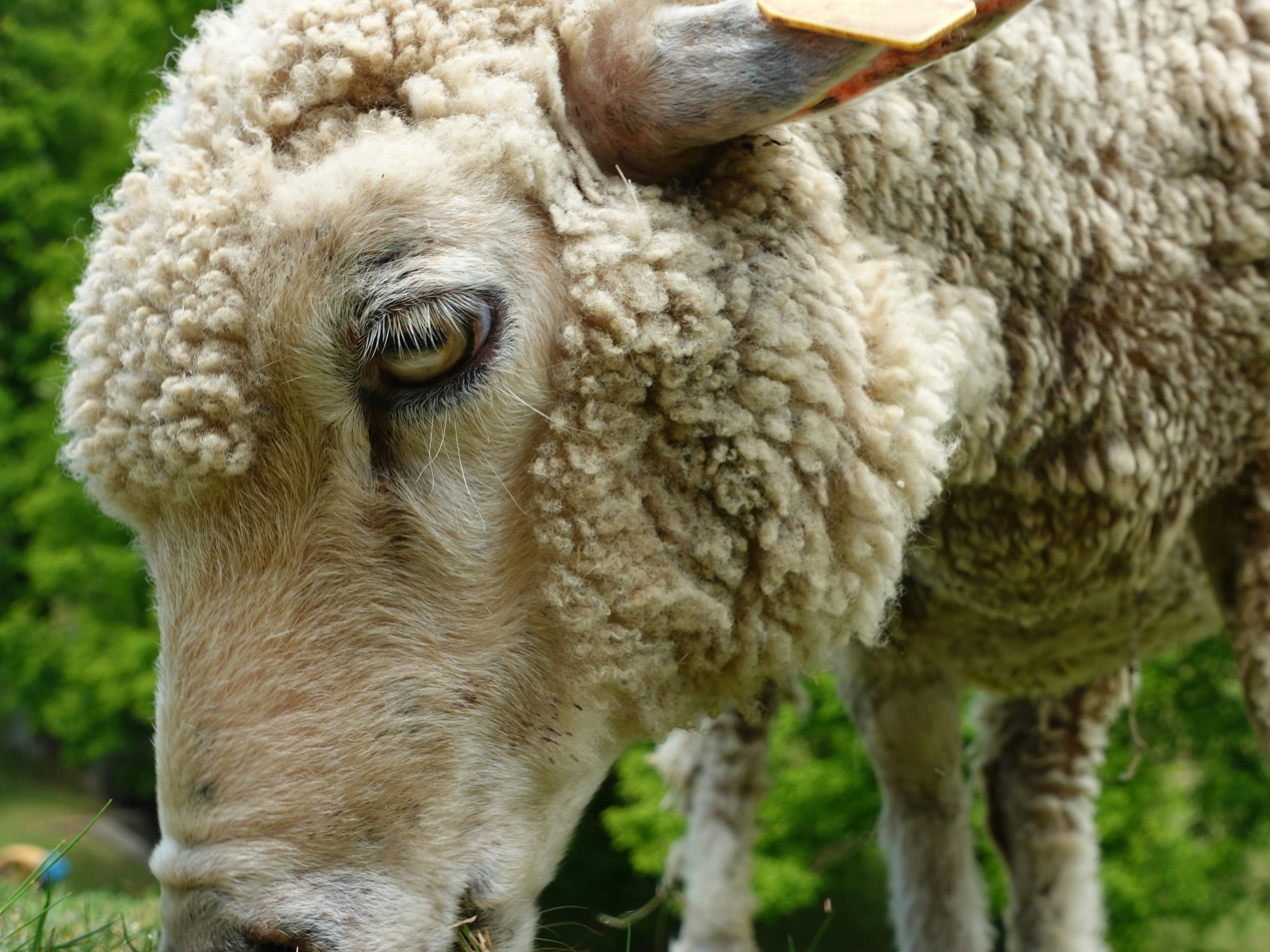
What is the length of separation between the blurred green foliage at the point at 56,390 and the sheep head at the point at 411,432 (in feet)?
35.5

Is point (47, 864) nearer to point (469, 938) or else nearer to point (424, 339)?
point (469, 938)

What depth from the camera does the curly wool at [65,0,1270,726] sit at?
69.9 inches

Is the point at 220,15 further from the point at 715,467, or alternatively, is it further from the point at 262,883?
the point at 262,883

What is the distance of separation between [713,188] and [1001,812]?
9.99 ft

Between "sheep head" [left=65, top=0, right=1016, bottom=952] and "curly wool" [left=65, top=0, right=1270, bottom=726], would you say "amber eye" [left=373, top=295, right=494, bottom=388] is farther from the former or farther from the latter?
"curly wool" [left=65, top=0, right=1270, bottom=726]

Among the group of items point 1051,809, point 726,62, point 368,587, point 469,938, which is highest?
point 726,62

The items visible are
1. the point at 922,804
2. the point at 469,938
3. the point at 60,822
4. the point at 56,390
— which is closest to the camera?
the point at 469,938

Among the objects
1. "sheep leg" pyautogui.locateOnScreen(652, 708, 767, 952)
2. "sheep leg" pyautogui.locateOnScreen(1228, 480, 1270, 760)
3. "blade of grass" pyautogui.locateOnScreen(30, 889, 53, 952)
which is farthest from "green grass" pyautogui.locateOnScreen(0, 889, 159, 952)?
"sheep leg" pyautogui.locateOnScreen(1228, 480, 1270, 760)

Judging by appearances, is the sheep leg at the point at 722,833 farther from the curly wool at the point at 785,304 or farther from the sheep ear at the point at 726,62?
the sheep ear at the point at 726,62

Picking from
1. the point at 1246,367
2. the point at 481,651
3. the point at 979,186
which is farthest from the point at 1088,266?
the point at 481,651

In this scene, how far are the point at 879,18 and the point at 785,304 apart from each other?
47 cm

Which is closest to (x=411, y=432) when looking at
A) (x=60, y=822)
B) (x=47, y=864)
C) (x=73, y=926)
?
(x=47, y=864)

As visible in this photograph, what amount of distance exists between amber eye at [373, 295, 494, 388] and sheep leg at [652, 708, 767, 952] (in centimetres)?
247

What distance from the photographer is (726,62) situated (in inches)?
68.6
